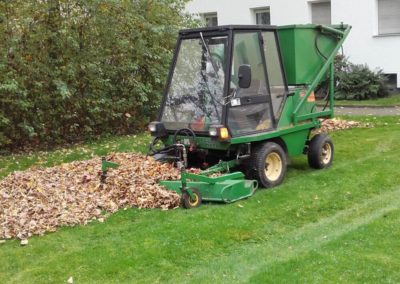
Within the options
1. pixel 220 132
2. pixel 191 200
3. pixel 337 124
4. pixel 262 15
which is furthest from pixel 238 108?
pixel 262 15

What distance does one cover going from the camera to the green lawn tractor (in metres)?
7.77

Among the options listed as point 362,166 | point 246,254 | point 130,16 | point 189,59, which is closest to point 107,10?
point 130,16

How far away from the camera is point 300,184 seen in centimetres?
838

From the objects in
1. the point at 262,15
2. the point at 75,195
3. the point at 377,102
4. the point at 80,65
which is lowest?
the point at 75,195

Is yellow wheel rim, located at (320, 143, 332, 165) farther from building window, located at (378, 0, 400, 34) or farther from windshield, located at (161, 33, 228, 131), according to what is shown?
building window, located at (378, 0, 400, 34)

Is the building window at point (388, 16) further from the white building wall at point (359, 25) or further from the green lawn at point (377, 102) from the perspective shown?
the green lawn at point (377, 102)

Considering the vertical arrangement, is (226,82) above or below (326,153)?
above

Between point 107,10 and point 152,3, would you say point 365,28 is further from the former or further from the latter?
point 107,10

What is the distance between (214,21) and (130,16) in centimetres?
1007

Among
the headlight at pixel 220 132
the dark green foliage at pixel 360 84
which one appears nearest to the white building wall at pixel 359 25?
the dark green foliage at pixel 360 84

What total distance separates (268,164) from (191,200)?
159 cm

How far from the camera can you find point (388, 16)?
18.6 meters

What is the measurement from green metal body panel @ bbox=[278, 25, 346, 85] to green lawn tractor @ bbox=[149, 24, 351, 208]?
15 millimetres

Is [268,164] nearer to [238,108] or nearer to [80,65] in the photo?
[238,108]
